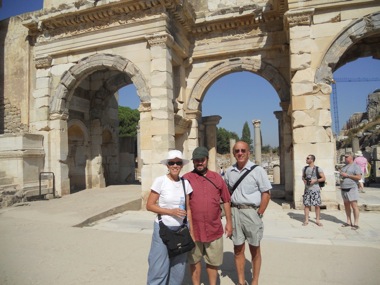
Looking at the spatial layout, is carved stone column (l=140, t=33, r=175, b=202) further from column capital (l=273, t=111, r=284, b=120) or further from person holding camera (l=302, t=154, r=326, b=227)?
column capital (l=273, t=111, r=284, b=120)

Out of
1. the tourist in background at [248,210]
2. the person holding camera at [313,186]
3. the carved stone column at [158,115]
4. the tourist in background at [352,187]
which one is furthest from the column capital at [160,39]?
the tourist in background at [248,210]

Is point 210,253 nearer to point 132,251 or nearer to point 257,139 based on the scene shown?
point 132,251

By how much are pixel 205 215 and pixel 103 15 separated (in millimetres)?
9216

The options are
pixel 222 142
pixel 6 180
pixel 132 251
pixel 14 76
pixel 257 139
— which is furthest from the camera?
pixel 222 142

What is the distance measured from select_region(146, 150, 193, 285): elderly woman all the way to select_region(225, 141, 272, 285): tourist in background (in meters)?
0.66

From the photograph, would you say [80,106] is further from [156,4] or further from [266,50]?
[266,50]

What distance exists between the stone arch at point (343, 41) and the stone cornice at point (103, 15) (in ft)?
15.9

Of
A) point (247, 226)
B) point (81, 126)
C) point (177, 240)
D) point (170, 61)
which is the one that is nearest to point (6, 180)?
point (81, 126)

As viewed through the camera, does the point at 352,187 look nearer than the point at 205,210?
No

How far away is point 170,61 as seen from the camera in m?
9.75

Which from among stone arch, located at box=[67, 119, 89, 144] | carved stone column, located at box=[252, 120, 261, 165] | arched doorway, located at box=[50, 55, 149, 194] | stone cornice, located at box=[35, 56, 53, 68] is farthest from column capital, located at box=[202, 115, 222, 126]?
stone cornice, located at box=[35, 56, 53, 68]

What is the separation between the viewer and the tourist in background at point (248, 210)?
3.29 metres

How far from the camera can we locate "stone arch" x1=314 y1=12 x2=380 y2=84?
26.9 ft

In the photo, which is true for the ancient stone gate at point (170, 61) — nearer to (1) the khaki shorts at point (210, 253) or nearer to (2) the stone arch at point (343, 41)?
(2) the stone arch at point (343, 41)
